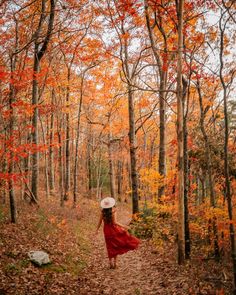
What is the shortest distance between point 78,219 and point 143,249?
19.9ft

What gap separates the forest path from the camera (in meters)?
6.81

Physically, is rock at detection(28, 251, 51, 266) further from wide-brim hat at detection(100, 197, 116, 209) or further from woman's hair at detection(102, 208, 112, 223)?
wide-brim hat at detection(100, 197, 116, 209)

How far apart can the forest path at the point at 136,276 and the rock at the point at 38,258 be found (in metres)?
1.22

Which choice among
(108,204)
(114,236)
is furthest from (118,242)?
(108,204)

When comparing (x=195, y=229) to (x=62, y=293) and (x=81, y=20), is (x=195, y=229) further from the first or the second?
(x=81, y=20)

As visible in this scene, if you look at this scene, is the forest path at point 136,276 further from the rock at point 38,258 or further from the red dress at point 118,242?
the rock at point 38,258

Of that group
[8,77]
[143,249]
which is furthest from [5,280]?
[8,77]

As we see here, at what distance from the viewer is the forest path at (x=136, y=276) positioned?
22.3 feet

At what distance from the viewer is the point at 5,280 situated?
6273 millimetres

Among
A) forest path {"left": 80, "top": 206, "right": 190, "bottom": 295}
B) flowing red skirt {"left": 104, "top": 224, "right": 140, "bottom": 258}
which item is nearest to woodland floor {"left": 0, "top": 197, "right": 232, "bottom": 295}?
forest path {"left": 80, "top": 206, "right": 190, "bottom": 295}

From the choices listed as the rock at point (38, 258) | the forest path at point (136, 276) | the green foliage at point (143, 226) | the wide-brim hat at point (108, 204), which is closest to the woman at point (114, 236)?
the wide-brim hat at point (108, 204)

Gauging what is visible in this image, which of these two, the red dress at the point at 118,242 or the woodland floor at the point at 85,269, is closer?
the woodland floor at the point at 85,269

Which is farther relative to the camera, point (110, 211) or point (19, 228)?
point (19, 228)

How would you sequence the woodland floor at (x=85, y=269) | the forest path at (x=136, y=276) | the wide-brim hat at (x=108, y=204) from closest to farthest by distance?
the woodland floor at (x=85, y=269) < the forest path at (x=136, y=276) < the wide-brim hat at (x=108, y=204)
